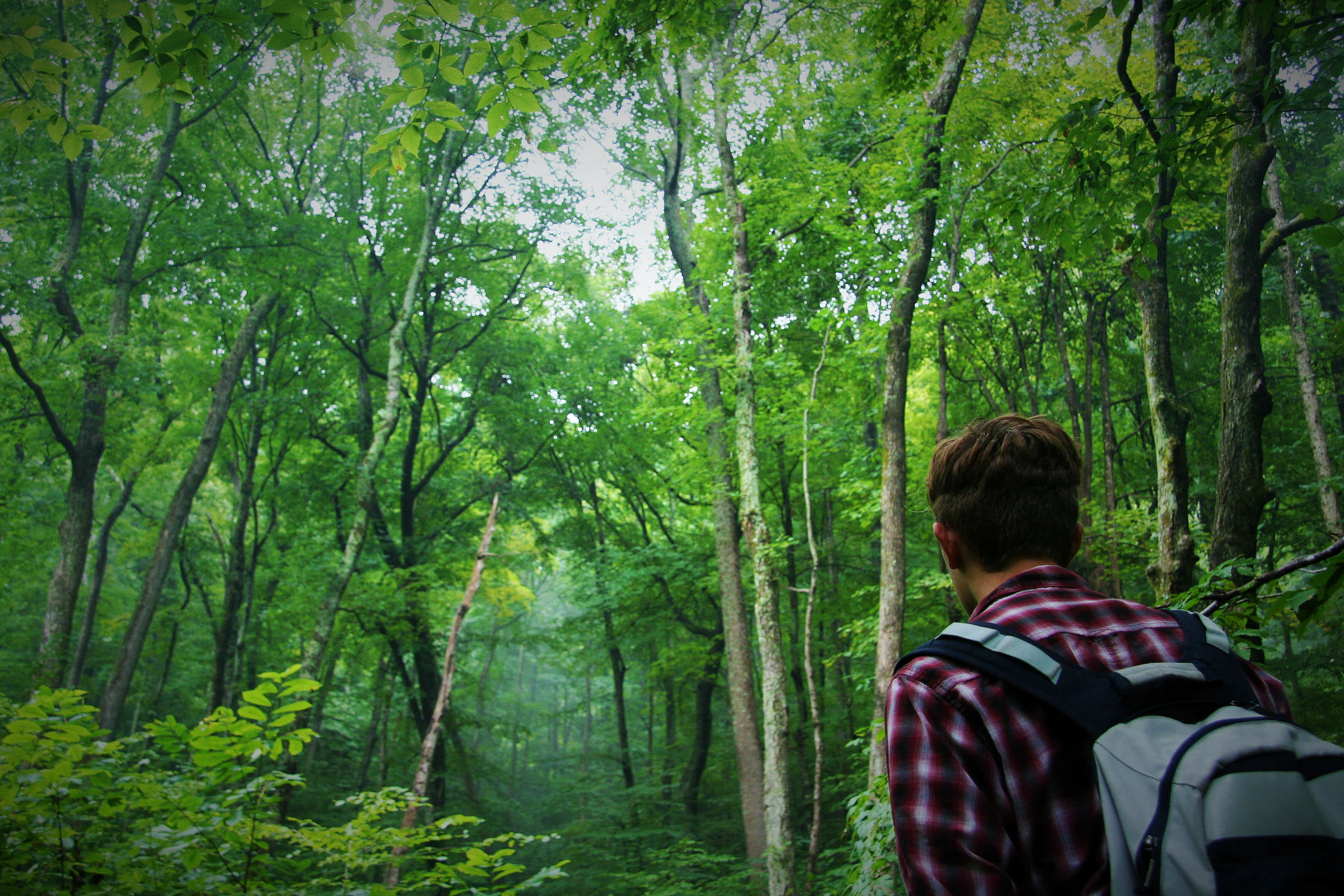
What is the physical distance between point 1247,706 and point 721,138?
9085mm

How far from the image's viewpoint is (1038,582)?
124 cm

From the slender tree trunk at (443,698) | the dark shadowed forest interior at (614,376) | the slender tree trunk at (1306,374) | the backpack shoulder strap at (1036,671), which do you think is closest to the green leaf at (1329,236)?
the dark shadowed forest interior at (614,376)

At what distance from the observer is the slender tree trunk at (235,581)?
15.1 m

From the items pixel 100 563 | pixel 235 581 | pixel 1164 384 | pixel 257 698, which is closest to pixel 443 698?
pixel 257 698

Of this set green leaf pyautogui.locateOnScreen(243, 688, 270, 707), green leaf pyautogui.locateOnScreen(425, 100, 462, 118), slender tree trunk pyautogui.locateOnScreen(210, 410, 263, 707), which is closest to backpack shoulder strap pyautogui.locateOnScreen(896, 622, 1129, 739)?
green leaf pyautogui.locateOnScreen(425, 100, 462, 118)

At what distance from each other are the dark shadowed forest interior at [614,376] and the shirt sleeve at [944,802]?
132cm

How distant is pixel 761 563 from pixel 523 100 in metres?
5.55

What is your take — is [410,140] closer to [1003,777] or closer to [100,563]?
[1003,777]

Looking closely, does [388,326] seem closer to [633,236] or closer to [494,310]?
[494,310]

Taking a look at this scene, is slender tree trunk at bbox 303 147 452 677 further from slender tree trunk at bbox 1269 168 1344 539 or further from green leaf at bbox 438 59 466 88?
slender tree trunk at bbox 1269 168 1344 539

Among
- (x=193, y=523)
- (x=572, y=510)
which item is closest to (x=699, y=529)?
(x=572, y=510)

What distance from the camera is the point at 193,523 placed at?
21750 mm

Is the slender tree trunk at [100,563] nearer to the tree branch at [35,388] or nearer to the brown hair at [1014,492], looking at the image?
the tree branch at [35,388]

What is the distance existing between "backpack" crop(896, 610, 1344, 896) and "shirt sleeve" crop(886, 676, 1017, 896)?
0.12m
